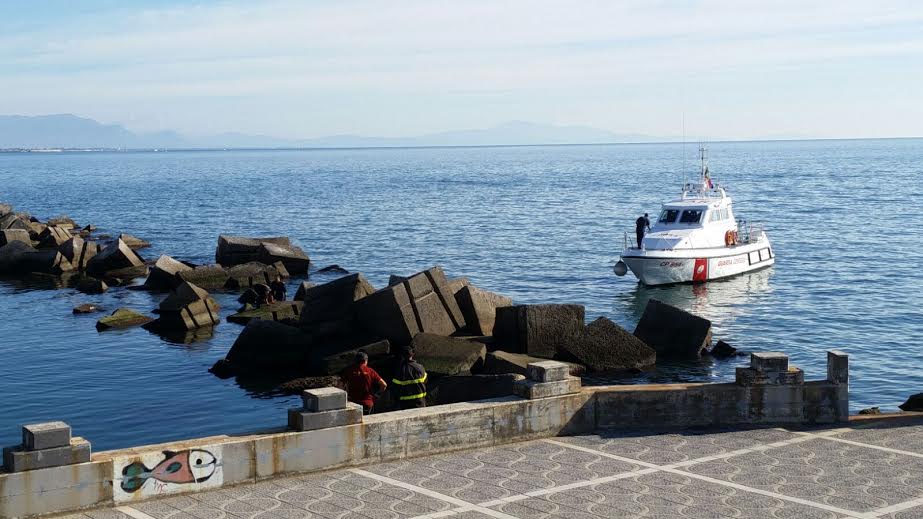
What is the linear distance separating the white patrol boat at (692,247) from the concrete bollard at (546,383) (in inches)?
1137

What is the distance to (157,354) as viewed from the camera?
31.3 m

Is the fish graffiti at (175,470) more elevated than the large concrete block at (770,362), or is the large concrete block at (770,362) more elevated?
the large concrete block at (770,362)

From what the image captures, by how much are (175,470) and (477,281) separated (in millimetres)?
35827

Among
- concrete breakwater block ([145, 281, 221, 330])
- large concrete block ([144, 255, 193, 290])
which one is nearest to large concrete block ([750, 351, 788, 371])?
concrete breakwater block ([145, 281, 221, 330])

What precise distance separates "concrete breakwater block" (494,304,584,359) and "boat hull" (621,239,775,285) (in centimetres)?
1770

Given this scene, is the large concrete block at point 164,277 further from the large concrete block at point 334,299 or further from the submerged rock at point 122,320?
the large concrete block at point 334,299

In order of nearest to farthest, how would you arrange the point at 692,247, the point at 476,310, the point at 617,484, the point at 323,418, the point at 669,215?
the point at 617,484 < the point at 323,418 < the point at 476,310 < the point at 692,247 < the point at 669,215

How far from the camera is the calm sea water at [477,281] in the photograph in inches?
1042

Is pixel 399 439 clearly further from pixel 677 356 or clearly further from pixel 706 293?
pixel 706 293

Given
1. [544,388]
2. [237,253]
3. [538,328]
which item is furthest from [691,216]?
[544,388]

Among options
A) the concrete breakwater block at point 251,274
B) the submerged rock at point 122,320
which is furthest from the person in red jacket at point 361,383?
the concrete breakwater block at point 251,274

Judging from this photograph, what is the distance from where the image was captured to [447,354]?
2517 cm

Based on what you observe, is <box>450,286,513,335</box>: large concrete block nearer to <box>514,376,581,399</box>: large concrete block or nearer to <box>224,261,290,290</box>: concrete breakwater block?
<box>514,376,581,399</box>: large concrete block

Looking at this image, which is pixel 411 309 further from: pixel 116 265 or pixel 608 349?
pixel 116 265
